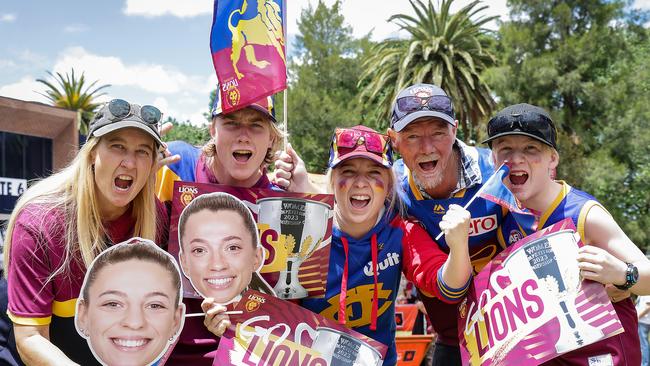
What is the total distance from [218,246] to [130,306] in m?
0.64

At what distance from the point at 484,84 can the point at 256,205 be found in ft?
87.3

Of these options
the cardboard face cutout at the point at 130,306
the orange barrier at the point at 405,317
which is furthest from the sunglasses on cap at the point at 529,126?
the orange barrier at the point at 405,317

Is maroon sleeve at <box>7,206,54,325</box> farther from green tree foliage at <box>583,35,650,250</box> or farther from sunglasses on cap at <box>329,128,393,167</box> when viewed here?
green tree foliage at <box>583,35,650,250</box>

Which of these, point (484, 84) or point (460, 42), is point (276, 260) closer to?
point (484, 84)

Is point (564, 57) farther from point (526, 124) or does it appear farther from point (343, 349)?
point (343, 349)

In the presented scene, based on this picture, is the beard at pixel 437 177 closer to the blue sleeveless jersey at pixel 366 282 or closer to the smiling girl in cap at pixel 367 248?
the smiling girl in cap at pixel 367 248

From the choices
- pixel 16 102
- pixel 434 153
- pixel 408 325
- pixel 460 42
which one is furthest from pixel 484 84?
pixel 434 153

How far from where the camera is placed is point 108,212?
3219 millimetres

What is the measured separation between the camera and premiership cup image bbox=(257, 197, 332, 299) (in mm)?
3594

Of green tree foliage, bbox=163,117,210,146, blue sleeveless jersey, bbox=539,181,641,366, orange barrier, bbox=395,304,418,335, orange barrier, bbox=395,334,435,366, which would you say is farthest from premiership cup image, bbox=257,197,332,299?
green tree foliage, bbox=163,117,210,146

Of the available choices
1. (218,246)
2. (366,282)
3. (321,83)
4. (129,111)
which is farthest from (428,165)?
(321,83)

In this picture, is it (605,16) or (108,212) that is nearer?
(108,212)

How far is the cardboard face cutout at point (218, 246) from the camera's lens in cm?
330

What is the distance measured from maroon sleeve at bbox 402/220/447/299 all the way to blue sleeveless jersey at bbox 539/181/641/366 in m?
0.70
